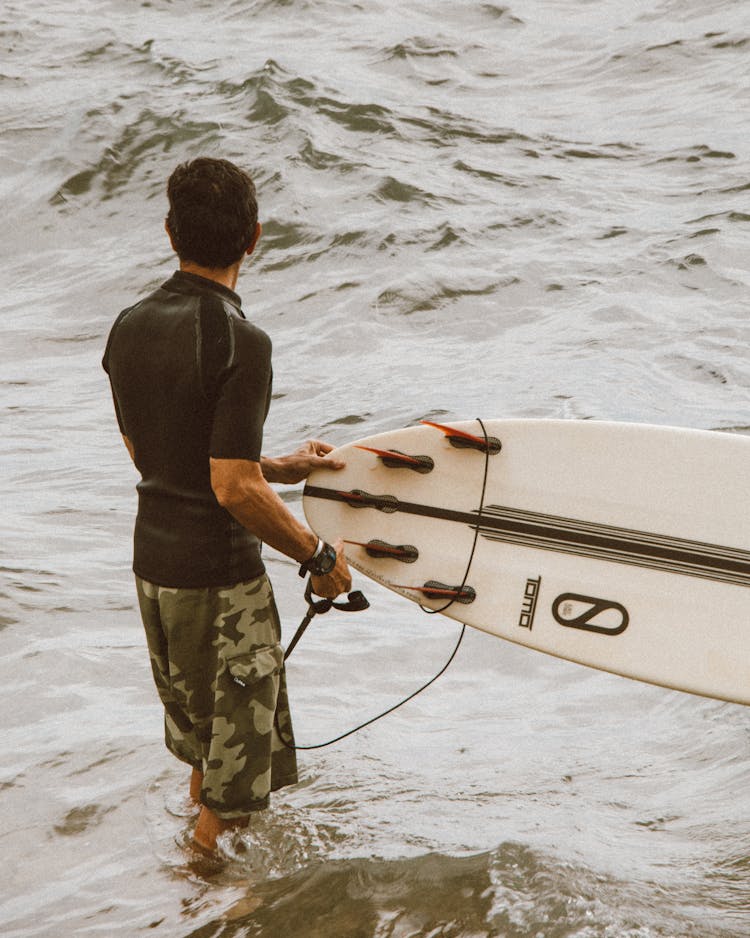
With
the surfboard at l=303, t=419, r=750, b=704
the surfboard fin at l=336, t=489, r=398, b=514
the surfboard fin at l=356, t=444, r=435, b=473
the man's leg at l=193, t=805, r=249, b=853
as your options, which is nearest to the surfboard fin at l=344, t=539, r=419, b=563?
the surfboard at l=303, t=419, r=750, b=704

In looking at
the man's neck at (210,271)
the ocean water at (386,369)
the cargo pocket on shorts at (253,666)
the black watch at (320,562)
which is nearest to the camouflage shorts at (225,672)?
the cargo pocket on shorts at (253,666)

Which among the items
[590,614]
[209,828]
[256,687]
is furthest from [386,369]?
[256,687]

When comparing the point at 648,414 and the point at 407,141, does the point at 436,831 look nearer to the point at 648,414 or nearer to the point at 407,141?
the point at 648,414

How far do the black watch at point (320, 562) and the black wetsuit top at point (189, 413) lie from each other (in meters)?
0.13

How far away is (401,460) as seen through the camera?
11.6ft

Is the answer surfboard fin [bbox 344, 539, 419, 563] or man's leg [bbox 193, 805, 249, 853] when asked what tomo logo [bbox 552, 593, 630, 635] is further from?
man's leg [bbox 193, 805, 249, 853]

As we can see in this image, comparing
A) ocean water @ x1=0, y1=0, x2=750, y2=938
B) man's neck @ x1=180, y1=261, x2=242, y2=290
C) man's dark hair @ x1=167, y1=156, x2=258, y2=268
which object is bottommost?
ocean water @ x1=0, y1=0, x2=750, y2=938

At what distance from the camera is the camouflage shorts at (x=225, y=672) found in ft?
8.81

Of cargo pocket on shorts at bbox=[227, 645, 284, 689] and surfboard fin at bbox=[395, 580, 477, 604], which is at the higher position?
cargo pocket on shorts at bbox=[227, 645, 284, 689]

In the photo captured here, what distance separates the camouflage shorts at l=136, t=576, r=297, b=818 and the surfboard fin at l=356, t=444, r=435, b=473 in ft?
2.75

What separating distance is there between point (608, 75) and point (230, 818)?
662 inches

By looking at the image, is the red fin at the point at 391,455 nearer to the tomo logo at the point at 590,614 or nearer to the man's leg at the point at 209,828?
the tomo logo at the point at 590,614

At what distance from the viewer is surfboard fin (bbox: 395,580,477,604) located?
3.55 m

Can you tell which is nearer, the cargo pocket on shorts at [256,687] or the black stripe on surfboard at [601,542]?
the cargo pocket on shorts at [256,687]
